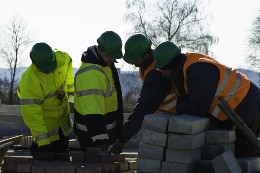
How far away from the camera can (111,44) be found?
6051mm

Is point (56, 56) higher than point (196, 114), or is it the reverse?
point (56, 56)

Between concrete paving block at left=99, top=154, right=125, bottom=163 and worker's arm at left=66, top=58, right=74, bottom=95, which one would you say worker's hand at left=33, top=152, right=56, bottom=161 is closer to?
concrete paving block at left=99, top=154, right=125, bottom=163

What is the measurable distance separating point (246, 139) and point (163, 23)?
87.9 feet

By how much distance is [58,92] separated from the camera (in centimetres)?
643

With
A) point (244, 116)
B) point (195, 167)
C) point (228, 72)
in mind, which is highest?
point (228, 72)

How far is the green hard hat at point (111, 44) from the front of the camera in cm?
606

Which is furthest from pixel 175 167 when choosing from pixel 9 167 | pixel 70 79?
pixel 70 79

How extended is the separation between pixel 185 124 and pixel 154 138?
36cm

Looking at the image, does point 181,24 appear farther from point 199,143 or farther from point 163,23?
point 199,143

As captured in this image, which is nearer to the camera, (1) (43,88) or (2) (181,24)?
(1) (43,88)

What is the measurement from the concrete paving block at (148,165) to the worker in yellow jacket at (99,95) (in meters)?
0.66

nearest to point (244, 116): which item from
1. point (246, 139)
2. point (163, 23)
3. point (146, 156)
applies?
point (246, 139)

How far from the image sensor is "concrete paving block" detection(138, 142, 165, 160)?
17.0 feet

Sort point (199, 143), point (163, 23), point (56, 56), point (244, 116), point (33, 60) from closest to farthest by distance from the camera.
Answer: point (199, 143) < point (244, 116) < point (33, 60) < point (56, 56) < point (163, 23)
